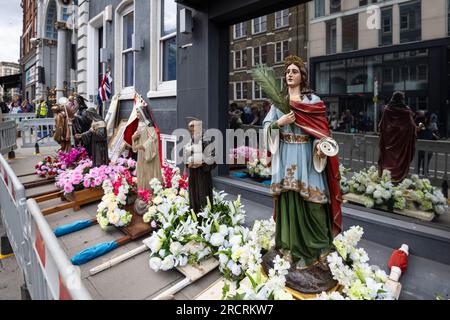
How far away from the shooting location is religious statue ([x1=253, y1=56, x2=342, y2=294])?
292cm

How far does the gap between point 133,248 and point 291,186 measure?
8.44 feet

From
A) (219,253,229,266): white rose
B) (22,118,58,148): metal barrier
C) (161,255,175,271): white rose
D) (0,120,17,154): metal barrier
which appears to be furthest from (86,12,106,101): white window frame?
(219,253,229,266): white rose

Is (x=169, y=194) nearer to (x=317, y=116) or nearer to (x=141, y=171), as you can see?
(x=141, y=171)

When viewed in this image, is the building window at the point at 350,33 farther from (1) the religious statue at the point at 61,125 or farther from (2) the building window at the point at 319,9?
(1) the religious statue at the point at 61,125

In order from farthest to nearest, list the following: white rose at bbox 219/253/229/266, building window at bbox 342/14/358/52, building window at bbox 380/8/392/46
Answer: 1. building window at bbox 342/14/358/52
2. building window at bbox 380/8/392/46
3. white rose at bbox 219/253/229/266

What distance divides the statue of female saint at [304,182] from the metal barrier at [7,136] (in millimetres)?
9638

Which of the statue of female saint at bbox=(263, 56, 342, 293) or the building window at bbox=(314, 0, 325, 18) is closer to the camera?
the statue of female saint at bbox=(263, 56, 342, 293)

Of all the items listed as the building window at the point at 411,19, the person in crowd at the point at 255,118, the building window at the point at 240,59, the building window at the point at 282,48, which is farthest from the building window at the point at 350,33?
the person in crowd at the point at 255,118

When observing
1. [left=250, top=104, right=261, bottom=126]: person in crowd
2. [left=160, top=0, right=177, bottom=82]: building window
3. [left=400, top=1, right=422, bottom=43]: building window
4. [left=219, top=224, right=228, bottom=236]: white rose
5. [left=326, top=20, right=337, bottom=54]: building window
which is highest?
[left=326, top=20, right=337, bottom=54]: building window

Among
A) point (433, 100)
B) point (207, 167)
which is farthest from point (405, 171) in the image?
point (433, 100)

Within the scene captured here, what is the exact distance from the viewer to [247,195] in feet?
19.3

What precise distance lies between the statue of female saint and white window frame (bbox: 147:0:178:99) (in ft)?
19.8

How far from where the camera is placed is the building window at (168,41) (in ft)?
27.3

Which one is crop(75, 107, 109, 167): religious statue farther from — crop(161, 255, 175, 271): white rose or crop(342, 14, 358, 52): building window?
crop(342, 14, 358, 52): building window
